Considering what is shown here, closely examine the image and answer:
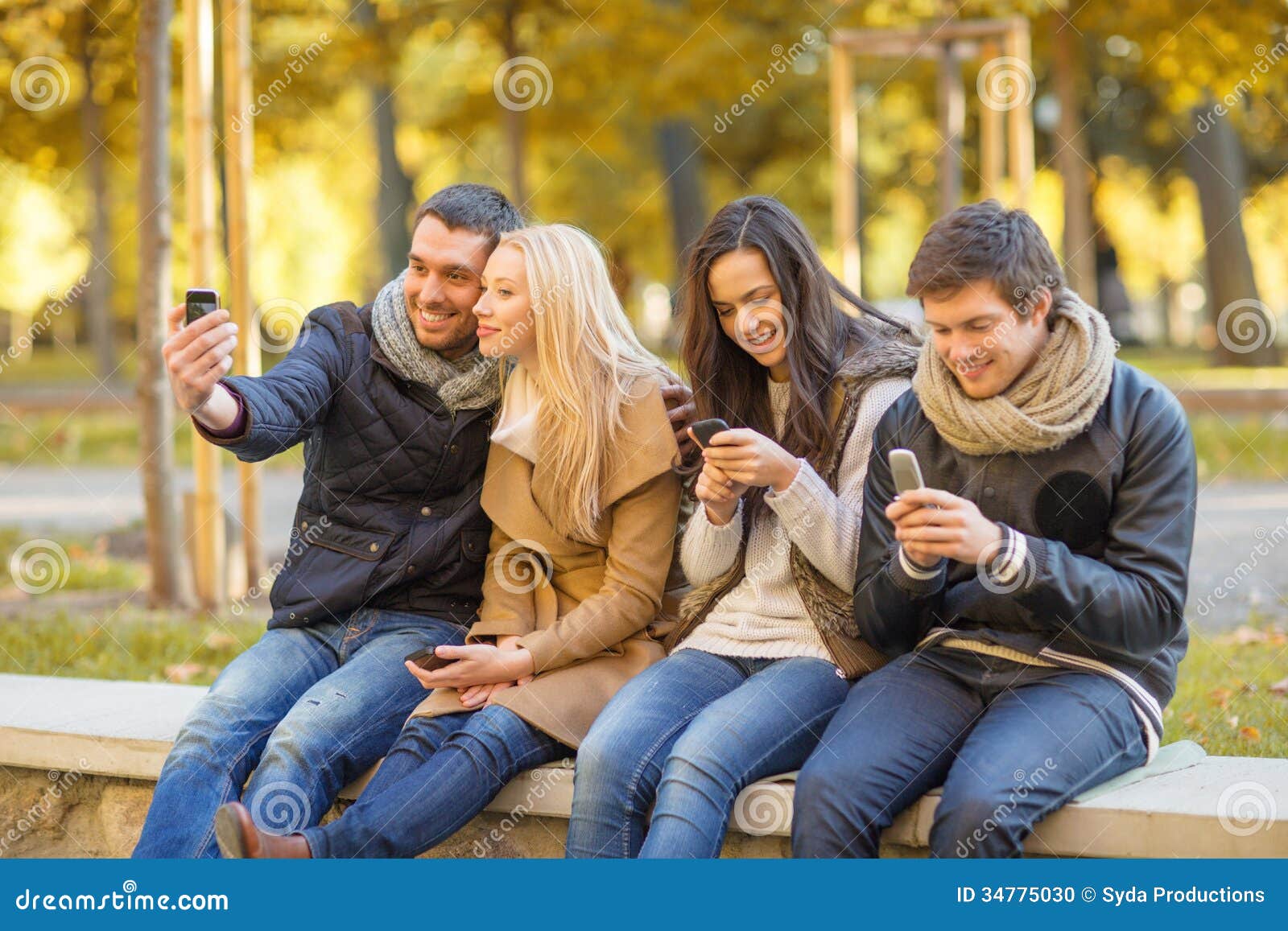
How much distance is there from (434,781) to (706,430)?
95cm

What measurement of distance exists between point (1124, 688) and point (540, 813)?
1.27 m

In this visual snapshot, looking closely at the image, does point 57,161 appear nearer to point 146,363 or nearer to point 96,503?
point 96,503

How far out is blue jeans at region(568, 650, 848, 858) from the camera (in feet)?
9.16

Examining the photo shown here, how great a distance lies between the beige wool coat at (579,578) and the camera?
3.20m

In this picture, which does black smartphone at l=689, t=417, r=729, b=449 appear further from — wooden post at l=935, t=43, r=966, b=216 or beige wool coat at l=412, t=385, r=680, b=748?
wooden post at l=935, t=43, r=966, b=216

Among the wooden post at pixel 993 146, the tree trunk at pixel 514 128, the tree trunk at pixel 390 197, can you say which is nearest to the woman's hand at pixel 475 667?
the wooden post at pixel 993 146

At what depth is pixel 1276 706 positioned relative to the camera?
166 inches

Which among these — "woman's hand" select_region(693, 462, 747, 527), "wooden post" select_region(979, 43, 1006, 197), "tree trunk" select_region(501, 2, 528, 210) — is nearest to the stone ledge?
"woman's hand" select_region(693, 462, 747, 527)

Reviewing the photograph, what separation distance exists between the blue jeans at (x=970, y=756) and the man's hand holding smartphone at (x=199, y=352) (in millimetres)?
1519

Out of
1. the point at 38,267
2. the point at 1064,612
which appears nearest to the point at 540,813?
the point at 1064,612

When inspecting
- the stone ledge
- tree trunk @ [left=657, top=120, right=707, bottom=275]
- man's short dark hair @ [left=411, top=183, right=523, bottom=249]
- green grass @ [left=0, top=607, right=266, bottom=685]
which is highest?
tree trunk @ [left=657, top=120, right=707, bottom=275]

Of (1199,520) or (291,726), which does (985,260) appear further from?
(1199,520)

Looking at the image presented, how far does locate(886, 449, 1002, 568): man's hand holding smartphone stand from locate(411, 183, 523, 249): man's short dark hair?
1.36m

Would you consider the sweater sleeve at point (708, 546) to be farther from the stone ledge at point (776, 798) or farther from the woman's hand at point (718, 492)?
the stone ledge at point (776, 798)
